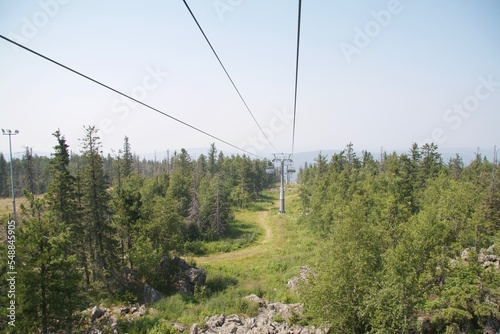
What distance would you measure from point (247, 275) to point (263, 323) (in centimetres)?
1135

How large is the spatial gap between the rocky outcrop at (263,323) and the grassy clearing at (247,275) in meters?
1.43

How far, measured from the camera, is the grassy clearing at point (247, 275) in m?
20.1

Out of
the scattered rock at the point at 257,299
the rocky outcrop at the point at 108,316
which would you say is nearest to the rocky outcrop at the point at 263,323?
the scattered rock at the point at 257,299

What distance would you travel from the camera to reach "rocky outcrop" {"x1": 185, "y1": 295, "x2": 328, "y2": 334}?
16031mm

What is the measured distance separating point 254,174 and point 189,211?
43.6m

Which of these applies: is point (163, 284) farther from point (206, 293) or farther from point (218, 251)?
point (218, 251)

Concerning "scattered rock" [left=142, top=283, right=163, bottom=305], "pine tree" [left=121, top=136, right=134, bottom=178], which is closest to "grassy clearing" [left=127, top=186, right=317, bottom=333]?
"scattered rock" [left=142, top=283, right=163, bottom=305]

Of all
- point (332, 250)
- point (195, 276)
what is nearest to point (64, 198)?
point (195, 276)

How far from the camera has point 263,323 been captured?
1712cm

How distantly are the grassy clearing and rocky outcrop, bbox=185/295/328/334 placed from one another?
1.43 meters

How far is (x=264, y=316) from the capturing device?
18484 millimetres

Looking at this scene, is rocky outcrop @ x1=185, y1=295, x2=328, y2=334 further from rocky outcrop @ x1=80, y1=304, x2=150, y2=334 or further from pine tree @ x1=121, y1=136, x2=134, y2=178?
pine tree @ x1=121, y1=136, x2=134, y2=178

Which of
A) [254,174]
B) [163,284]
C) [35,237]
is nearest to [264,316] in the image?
[163,284]

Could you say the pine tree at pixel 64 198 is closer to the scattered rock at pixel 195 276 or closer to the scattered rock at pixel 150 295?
the scattered rock at pixel 150 295
